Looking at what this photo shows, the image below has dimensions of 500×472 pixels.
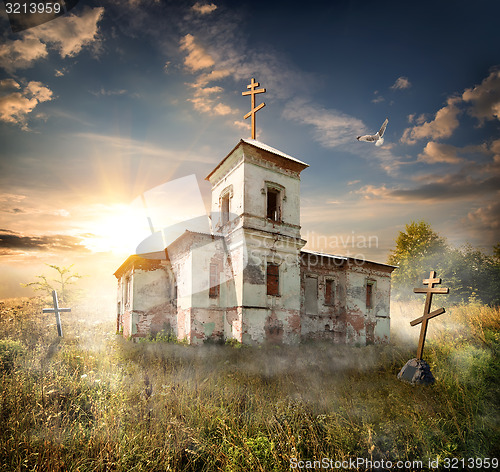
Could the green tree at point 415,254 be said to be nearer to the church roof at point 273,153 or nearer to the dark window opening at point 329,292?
the dark window opening at point 329,292

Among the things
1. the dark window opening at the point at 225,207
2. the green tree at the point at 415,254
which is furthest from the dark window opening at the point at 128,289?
the green tree at the point at 415,254

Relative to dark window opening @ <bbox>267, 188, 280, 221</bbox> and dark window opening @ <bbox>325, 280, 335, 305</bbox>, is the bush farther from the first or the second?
dark window opening @ <bbox>325, 280, 335, 305</bbox>

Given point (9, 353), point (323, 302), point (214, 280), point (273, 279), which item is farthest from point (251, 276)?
point (9, 353)

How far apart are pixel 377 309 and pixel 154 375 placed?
55.1 feet

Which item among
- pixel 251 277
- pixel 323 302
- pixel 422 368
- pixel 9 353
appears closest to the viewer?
pixel 9 353

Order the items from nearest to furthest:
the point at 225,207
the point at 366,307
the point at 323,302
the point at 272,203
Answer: the point at 272,203, the point at 225,207, the point at 323,302, the point at 366,307

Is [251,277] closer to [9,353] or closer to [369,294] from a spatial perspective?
[9,353]

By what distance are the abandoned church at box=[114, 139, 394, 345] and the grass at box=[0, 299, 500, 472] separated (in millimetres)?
5054

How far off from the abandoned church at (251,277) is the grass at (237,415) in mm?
5054

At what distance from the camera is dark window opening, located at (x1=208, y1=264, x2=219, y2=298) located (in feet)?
52.0

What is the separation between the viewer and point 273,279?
15.9 metres

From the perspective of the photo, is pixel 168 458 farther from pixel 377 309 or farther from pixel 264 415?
pixel 377 309

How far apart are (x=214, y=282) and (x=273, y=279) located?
295 centimetres

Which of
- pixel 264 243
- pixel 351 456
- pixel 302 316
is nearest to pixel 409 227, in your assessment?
pixel 302 316
